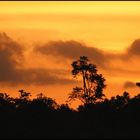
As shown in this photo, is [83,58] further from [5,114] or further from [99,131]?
[99,131]

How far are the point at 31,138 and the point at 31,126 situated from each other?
7153 millimetres

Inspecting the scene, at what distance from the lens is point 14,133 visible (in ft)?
392

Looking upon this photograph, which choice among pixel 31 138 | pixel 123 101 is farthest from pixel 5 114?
pixel 123 101

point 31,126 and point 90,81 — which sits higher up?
point 90,81

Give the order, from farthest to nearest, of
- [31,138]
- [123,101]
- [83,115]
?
[123,101], [83,115], [31,138]

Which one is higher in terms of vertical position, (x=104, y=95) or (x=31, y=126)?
(x=104, y=95)

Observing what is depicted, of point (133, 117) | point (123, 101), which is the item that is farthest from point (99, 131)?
point (123, 101)

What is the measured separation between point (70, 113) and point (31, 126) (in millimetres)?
10790

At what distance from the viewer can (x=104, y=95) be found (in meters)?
150

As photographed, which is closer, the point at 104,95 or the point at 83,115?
the point at 83,115

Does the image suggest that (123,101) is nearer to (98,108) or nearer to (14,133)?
(98,108)

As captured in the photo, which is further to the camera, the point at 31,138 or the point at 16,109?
the point at 16,109

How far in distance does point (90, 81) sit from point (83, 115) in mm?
24077

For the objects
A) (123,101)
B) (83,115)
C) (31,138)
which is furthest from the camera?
(123,101)
